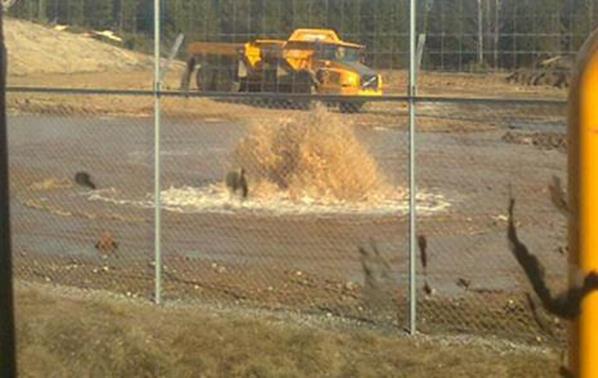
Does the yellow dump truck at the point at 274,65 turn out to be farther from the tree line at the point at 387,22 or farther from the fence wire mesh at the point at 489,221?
the fence wire mesh at the point at 489,221

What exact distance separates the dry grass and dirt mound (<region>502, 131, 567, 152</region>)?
35.6ft

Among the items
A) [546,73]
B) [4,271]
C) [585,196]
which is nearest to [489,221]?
[546,73]

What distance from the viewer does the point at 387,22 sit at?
989cm

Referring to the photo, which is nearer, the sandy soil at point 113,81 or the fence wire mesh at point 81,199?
the sandy soil at point 113,81

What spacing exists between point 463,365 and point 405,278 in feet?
8.42

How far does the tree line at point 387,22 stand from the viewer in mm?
8273

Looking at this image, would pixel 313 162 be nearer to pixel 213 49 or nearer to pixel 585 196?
pixel 213 49

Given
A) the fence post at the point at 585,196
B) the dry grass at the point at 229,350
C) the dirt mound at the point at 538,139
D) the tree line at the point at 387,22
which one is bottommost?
the dry grass at the point at 229,350

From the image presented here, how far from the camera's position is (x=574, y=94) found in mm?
3916

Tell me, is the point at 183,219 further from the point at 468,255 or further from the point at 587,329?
the point at 587,329

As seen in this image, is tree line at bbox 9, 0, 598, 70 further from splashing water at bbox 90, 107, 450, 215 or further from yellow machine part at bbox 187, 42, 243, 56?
splashing water at bbox 90, 107, 450, 215

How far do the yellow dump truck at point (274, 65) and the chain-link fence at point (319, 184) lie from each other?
0.12 feet

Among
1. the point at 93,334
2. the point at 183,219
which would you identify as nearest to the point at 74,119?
the point at 183,219

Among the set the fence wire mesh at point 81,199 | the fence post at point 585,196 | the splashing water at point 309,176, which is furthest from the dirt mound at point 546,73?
the fence post at point 585,196
